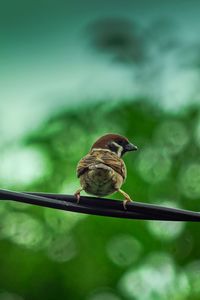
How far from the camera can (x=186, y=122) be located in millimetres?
15195

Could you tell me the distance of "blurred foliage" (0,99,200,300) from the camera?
42.1ft

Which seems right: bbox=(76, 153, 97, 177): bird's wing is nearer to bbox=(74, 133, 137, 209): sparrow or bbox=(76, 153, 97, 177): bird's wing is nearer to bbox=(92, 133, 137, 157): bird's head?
bbox=(74, 133, 137, 209): sparrow

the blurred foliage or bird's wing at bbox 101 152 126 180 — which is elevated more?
the blurred foliage

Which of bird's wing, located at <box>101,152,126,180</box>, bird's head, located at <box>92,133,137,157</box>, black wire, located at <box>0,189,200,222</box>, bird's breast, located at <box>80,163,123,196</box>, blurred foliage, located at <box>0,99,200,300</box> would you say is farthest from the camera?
blurred foliage, located at <box>0,99,200,300</box>

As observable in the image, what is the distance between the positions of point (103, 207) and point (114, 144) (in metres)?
1.94

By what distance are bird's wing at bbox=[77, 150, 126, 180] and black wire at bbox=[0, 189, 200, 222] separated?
1.09 m

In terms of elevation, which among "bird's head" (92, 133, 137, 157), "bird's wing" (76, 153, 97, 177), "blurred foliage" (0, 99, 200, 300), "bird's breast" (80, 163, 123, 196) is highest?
"blurred foliage" (0, 99, 200, 300)

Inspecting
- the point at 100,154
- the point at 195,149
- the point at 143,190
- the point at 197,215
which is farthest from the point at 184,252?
the point at 197,215

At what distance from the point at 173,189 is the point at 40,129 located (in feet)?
6.98

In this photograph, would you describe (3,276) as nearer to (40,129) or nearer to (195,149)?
(40,129)

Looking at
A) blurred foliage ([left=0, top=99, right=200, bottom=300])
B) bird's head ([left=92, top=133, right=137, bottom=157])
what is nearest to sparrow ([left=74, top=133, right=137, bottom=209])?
bird's head ([left=92, top=133, right=137, bottom=157])

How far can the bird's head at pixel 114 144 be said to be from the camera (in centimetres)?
812

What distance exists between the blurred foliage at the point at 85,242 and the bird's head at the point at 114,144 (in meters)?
4.66

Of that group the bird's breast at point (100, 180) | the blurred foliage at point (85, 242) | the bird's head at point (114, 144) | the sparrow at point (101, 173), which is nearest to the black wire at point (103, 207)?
the sparrow at point (101, 173)
